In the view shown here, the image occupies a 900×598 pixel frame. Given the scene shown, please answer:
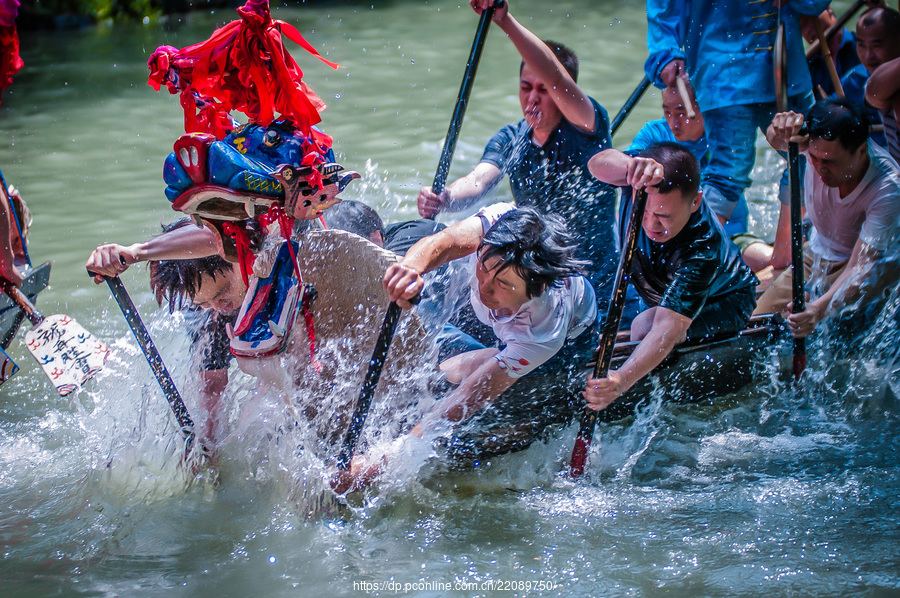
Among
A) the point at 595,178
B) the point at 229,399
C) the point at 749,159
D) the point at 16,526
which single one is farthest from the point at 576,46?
the point at 16,526

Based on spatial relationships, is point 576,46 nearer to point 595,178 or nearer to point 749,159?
point 749,159

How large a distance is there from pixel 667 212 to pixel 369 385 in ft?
3.97

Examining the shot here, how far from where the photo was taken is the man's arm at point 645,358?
2594mm

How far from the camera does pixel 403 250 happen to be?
10.4 feet

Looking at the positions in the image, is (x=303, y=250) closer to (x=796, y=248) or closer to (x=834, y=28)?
(x=796, y=248)

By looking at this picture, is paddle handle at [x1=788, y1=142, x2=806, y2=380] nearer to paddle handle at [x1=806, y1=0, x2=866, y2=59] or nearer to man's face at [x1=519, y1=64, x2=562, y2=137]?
man's face at [x1=519, y1=64, x2=562, y2=137]

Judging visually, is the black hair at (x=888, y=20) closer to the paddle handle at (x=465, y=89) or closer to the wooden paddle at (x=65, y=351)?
the paddle handle at (x=465, y=89)

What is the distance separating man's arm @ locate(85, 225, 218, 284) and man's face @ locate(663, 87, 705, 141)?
219cm

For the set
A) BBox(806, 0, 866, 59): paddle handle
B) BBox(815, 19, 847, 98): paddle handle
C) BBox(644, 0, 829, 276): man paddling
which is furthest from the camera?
BBox(806, 0, 866, 59): paddle handle

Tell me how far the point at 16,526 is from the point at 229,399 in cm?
79

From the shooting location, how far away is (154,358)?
2.57 meters

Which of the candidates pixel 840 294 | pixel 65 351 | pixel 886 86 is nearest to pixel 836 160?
pixel 840 294

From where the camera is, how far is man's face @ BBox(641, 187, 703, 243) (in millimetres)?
2684

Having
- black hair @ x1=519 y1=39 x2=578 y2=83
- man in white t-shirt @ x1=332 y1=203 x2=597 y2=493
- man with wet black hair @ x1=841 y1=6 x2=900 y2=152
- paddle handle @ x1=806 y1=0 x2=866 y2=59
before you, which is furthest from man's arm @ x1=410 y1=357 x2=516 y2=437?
paddle handle @ x1=806 y1=0 x2=866 y2=59
